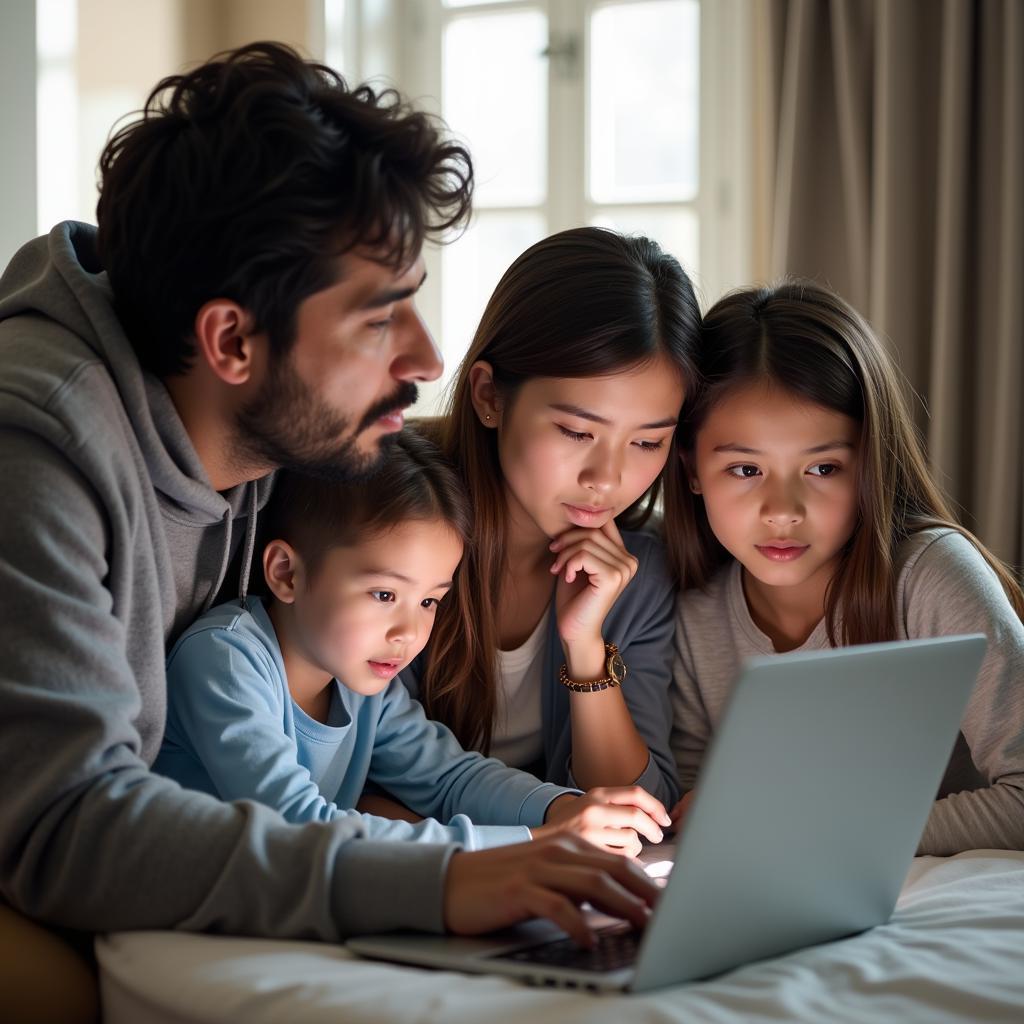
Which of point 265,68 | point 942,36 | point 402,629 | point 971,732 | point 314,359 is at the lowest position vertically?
point 971,732

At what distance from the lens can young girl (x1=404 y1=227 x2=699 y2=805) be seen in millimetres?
1657

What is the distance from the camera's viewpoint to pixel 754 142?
10.4 ft

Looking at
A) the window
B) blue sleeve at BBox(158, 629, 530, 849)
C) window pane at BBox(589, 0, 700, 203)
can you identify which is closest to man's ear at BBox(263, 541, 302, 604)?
blue sleeve at BBox(158, 629, 530, 849)

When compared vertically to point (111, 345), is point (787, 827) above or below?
below

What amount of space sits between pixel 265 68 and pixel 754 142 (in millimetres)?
2082

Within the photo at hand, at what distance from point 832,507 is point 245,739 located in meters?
0.86

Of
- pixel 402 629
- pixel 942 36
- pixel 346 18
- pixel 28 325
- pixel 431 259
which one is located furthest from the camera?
pixel 431 259

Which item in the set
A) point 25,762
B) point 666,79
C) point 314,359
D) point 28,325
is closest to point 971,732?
point 314,359

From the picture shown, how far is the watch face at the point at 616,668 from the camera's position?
174 cm

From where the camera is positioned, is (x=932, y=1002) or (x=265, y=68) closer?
(x=932, y=1002)

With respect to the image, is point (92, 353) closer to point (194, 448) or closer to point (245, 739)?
point (194, 448)

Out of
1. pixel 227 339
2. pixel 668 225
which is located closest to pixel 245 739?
pixel 227 339

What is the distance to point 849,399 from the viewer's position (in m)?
1.69

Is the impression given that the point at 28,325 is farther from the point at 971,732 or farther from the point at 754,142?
the point at 754,142
